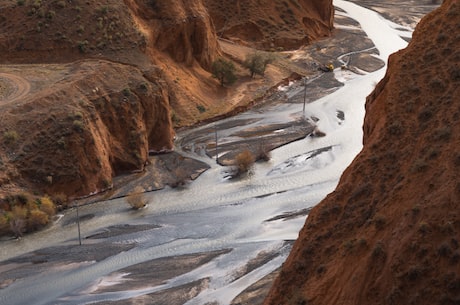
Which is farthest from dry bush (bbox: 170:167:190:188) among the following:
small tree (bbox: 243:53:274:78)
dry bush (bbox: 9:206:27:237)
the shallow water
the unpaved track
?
small tree (bbox: 243:53:274:78)

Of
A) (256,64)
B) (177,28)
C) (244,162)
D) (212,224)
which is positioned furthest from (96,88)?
(256,64)

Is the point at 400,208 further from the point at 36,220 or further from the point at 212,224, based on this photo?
the point at 36,220

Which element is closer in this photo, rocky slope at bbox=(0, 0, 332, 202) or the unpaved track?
rocky slope at bbox=(0, 0, 332, 202)

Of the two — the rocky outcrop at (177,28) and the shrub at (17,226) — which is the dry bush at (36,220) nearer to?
the shrub at (17,226)

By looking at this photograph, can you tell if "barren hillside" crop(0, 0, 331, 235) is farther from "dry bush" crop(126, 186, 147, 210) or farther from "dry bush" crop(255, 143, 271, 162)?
"dry bush" crop(255, 143, 271, 162)

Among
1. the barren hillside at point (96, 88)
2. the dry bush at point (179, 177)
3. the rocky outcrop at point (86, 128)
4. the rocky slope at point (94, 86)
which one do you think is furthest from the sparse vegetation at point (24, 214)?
the dry bush at point (179, 177)

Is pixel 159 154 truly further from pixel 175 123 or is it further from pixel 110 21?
pixel 110 21
